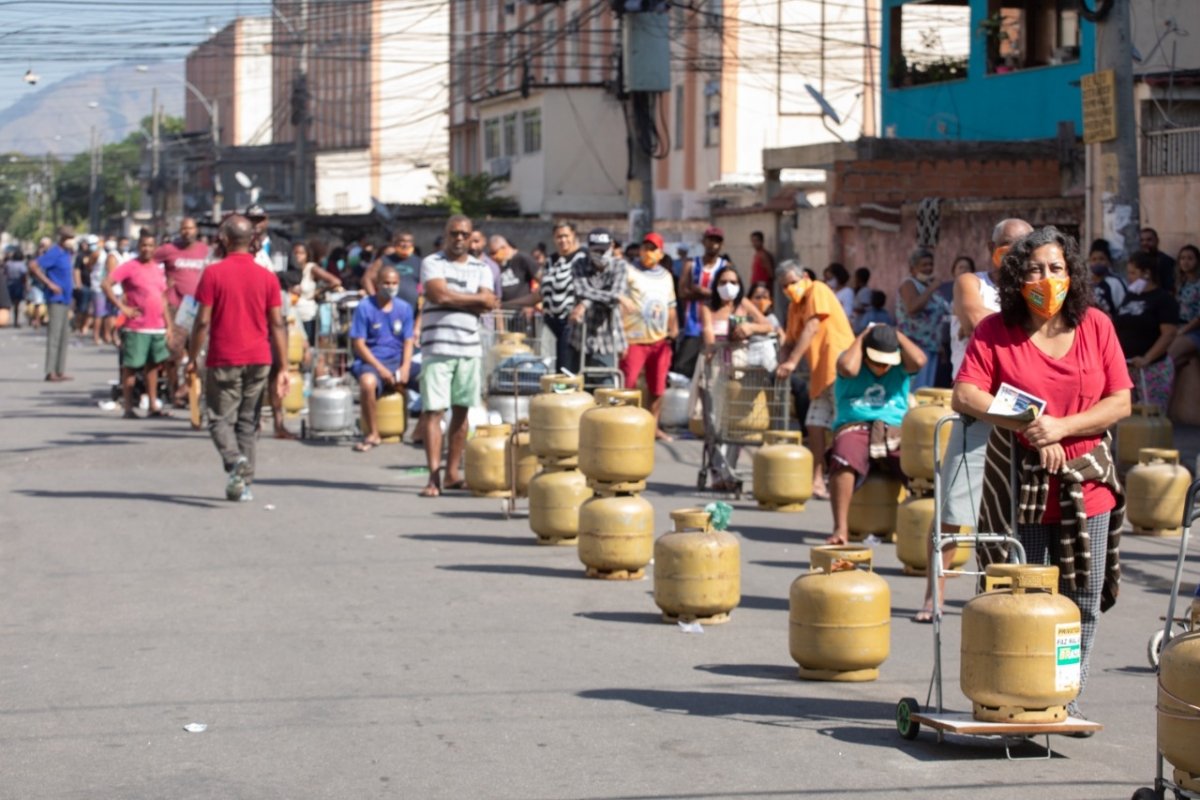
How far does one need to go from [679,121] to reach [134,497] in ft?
126

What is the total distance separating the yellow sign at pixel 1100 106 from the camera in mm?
16625

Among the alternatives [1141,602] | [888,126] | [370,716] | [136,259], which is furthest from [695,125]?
[370,716]

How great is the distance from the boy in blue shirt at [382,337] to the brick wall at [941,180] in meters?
11.8

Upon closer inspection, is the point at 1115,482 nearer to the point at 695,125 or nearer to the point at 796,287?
the point at 796,287

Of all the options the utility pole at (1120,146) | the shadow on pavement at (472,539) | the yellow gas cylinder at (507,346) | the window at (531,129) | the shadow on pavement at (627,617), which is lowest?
the shadow on pavement at (627,617)

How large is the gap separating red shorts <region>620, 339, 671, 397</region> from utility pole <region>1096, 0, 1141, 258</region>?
164 inches

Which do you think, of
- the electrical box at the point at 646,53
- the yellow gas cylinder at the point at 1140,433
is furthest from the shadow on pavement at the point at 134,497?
the electrical box at the point at 646,53

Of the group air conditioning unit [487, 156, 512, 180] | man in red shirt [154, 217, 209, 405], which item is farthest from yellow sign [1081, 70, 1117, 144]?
air conditioning unit [487, 156, 512, 180]

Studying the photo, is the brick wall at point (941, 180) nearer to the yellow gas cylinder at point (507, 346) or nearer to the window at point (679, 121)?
the yellow gas cylinder at point (507, 346)

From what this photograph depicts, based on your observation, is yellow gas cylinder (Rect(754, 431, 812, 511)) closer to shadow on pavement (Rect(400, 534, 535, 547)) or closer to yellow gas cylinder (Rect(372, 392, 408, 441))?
shadow on pavement (Rect(400, 534, 535, 547))

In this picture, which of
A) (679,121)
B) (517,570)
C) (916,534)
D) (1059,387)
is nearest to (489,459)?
(517,570)

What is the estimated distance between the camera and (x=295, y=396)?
20578 mm

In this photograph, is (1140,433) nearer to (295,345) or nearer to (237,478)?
(237,478)

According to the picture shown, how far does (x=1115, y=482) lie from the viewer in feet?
22.7
